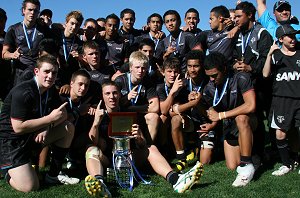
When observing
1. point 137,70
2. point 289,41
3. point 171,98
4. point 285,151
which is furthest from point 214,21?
point 285,151

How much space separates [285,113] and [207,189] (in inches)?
72.9

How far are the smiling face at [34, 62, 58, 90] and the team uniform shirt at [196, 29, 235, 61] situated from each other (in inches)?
128

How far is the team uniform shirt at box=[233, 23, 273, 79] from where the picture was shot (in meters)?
6.39

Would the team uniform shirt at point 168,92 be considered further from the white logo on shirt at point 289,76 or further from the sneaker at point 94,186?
the sneaker at point 94,186

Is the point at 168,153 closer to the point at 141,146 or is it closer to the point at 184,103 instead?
the point at 184,103

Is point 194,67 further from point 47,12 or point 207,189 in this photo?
point 47,12

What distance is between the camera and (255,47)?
6516 mm

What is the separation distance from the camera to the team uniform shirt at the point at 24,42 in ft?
24.1

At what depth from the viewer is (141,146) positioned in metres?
5.73

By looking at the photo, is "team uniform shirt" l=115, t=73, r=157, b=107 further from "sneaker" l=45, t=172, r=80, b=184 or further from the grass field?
"sneaker" l=45, t=172, r=80, b=184

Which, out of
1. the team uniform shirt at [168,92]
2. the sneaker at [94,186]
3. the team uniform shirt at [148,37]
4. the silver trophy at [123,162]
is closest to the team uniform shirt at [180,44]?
the team uniform shirt at [148,37]

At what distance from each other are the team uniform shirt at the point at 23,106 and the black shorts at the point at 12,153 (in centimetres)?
7

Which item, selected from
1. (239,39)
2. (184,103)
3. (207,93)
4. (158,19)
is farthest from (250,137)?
(158,19)

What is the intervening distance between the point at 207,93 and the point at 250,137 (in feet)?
3.54
